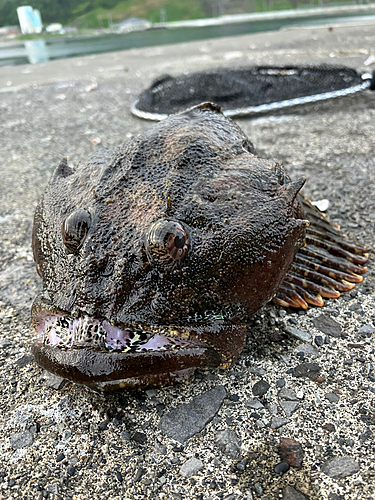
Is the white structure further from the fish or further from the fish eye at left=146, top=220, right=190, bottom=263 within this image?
the fish eye at left=146, top=220, right=190, bottom=263

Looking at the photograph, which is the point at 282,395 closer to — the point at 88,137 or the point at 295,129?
the point at 295,129

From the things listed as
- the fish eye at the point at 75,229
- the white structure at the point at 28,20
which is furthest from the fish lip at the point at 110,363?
the white structure at the point at 28,20

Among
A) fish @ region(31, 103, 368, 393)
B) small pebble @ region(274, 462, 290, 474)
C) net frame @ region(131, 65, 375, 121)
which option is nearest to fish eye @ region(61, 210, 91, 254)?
fish @ region(31, 103, 368, 393)

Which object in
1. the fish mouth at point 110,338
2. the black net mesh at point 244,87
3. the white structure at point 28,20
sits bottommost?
the white structure at point 28,20

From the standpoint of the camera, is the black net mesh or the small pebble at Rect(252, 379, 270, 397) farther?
the black net mesh

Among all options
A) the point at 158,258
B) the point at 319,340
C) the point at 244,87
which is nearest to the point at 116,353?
the point at 158,258

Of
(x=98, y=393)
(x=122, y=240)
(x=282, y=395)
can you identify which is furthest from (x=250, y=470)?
(x=122, y=240)

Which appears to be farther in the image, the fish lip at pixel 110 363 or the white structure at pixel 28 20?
the white structure at pixel 28 20

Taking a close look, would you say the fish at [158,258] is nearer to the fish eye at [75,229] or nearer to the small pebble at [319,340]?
the fish eye at [75,229]
